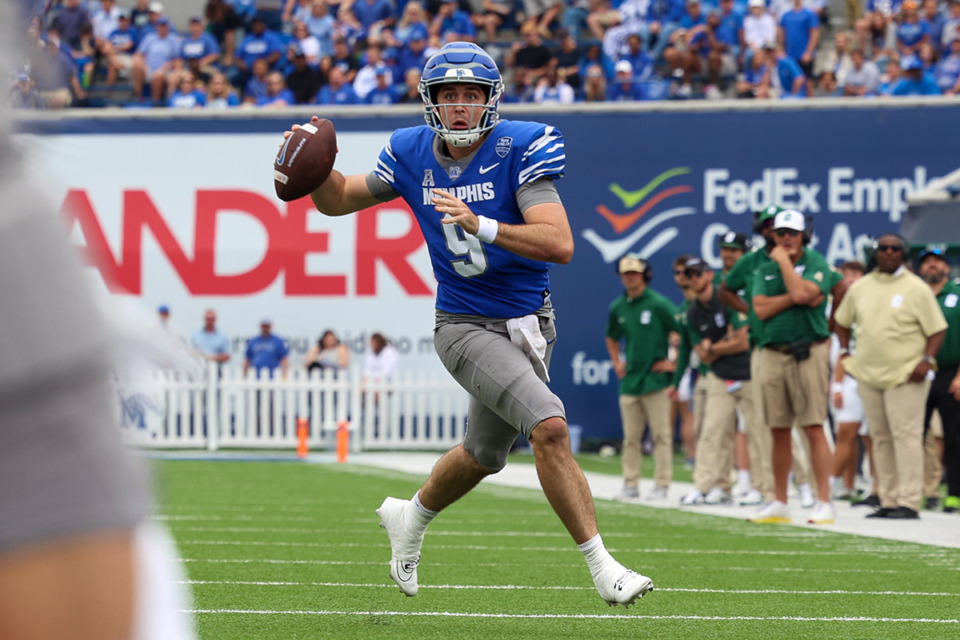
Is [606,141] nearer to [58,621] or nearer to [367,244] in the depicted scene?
[367,244]

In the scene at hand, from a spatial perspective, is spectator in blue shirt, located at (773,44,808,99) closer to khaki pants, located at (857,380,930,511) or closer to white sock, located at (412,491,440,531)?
khaki pants, located at (857,380,930,511)

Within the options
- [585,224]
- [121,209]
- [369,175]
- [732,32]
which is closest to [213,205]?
[121,209]

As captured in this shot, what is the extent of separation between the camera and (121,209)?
58.2 feet

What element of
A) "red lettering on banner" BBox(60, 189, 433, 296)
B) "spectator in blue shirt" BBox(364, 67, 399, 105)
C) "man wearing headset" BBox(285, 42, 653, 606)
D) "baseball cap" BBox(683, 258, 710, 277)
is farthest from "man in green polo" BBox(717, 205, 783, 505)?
"spectator in blue shirt" BBox(364, 67, 399, 105)

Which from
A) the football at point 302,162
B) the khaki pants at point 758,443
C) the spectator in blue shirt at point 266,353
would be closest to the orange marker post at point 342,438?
the spectator in blue shirt at point 266,353

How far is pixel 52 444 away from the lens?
1.08m

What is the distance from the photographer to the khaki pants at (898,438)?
9898 mm

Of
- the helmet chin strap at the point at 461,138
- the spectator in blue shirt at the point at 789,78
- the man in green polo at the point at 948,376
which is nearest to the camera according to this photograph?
the helmet chin strap at the point at 461,138

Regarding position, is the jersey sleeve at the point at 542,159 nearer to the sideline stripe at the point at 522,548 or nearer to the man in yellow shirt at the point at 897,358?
the sideline stripe at the point at 522,548

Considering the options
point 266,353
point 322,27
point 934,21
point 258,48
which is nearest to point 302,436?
point 266,353

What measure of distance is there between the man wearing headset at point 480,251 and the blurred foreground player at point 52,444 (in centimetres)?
385

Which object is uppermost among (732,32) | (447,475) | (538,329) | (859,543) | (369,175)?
(732,32)

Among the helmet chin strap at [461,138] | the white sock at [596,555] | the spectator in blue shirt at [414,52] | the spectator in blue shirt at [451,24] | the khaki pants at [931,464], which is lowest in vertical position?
the khaki pants at [931,464]

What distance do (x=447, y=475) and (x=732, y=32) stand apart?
1500 cm
